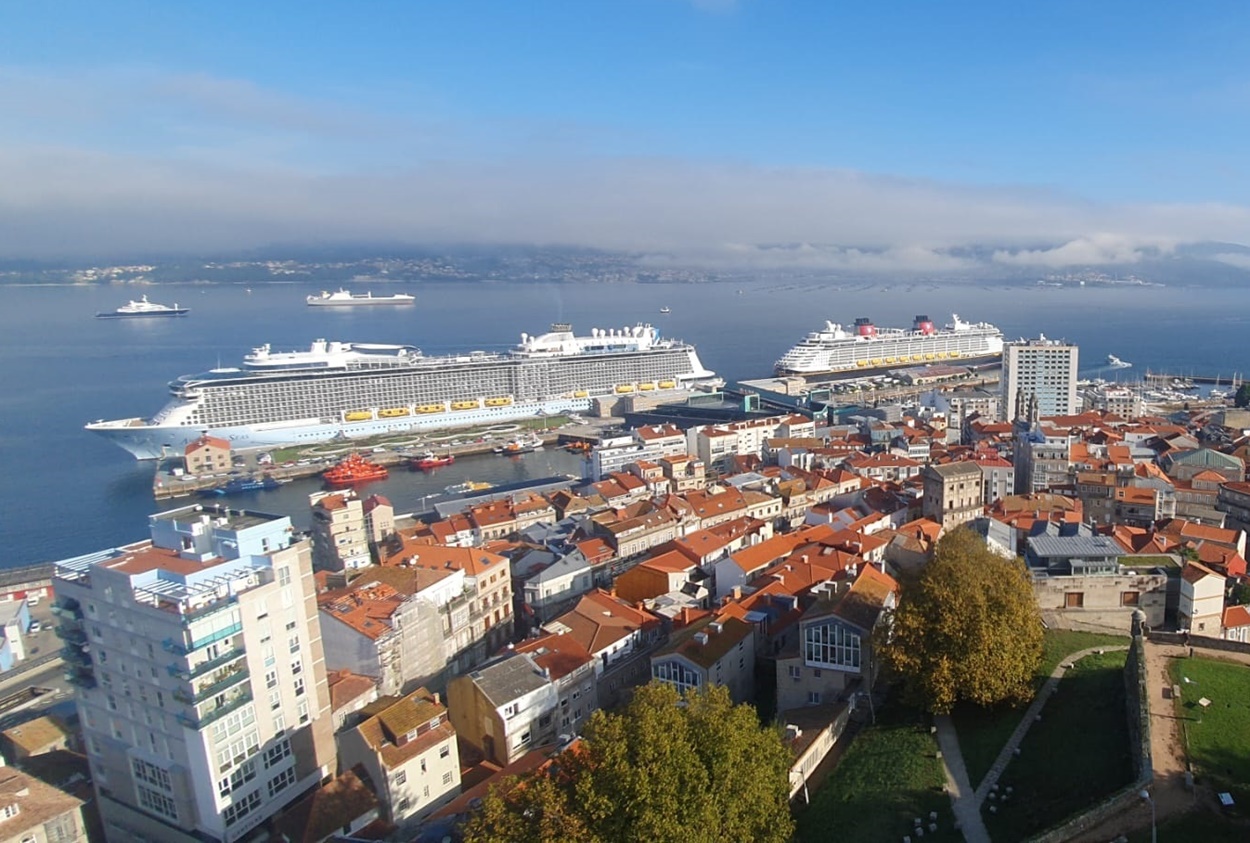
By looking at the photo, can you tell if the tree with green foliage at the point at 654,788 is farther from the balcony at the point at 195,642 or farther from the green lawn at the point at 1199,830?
the balcony at the point at 195,642

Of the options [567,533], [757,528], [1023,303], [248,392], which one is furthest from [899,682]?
[1023,303]

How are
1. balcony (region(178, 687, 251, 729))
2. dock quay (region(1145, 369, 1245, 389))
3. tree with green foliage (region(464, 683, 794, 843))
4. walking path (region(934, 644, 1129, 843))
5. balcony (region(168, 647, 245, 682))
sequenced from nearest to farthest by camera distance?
tree with green foliage (region(464, 683, 794, 843)) < walking path (region(934, 644, 1129, 843)) < balcony (region(168, 647, 245, 682)) < balcony (region(178, 687, 251, 729)) < dock quay (region(1145, 369, 1245, 389))

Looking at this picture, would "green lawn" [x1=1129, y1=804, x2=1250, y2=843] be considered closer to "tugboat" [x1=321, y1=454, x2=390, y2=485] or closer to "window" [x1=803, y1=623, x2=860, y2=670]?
"window" [x1=803, y1=623, x2=860, y2=670]

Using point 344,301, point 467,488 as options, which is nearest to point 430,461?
point 467,488

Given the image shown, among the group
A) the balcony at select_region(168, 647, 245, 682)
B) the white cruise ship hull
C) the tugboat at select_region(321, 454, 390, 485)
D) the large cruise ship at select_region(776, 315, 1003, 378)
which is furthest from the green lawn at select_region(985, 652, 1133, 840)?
the large cruise ship at select_region(776, 315, 1003, 378)

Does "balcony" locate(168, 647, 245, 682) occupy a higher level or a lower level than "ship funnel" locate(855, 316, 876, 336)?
higher

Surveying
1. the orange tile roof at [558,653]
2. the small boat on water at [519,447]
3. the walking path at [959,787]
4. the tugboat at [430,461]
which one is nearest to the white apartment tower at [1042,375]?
the small boat on water at [519,447]
